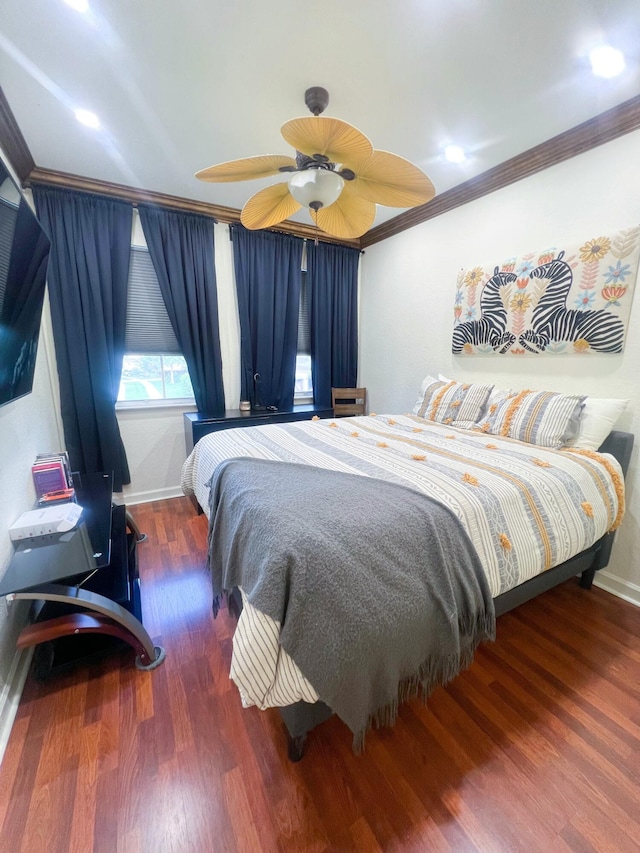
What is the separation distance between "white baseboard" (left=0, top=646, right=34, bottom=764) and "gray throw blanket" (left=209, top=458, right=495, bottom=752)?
0.90 metres

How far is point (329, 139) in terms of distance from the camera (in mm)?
1243

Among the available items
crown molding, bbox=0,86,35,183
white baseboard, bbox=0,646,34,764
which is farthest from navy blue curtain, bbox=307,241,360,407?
white baseboard, bbox=0,646,34,764

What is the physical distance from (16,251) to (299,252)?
258 cm

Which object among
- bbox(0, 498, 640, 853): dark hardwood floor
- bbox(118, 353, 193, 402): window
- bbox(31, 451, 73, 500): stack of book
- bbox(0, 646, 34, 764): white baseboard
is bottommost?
bbox(0, 498, 640, 853): dark hardwood floor

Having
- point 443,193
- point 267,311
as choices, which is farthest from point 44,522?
point 443,193

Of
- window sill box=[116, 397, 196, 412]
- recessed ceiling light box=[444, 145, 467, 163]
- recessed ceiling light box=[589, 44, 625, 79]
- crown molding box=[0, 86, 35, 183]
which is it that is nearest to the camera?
recessed ceiling light box=[589, 44, 625, 79]

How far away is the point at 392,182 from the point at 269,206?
2.25 feet

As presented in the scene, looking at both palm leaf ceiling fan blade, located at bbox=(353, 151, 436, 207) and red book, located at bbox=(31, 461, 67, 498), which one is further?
red book, located at bbox=(31, 461, 67, 498)

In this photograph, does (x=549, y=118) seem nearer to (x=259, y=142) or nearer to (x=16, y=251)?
(x=259, y=142)

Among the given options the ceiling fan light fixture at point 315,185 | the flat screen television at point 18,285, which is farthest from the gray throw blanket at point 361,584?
the ceiling fan light fixture at point 315,185

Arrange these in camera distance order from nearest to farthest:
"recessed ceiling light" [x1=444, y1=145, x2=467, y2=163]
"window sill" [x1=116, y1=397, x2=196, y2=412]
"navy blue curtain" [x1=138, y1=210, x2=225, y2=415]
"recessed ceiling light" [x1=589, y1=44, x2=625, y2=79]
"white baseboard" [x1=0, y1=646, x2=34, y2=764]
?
"white baseboard" [x1=0, y1=646, x2=34, y2=764]
"recessed ceiling light" [x1=589, y1=44, x2=625, y2=79]
"recessed ceiling light" [x1=444, y1=145, x2=467, y2=163]
"navy blue curtain" [x1=138, y1=210, x2=225, y2=415]
"window sill" [x1=116, y1=397, x2=196, y2=412]

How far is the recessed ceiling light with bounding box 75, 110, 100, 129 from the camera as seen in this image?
1.87m

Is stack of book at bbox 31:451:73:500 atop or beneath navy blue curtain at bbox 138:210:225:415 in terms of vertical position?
beneath

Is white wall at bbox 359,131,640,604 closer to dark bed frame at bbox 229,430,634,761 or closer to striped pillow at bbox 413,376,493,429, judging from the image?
dark bed frame at bbox 229,430,634,761
